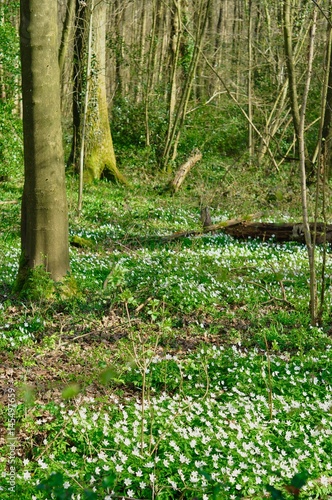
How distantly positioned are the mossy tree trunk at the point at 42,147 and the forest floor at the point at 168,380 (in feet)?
1.22

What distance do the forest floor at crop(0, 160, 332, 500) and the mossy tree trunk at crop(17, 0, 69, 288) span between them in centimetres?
37

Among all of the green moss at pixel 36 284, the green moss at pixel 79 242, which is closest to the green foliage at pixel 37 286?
the green moss at pixel 36 284

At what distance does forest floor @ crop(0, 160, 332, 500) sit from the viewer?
4.13 metres

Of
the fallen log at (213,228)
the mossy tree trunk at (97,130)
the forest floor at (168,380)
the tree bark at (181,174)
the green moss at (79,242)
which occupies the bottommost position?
the forest floor at (168,380)

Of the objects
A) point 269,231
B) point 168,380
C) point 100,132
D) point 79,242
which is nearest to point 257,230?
point 269,231

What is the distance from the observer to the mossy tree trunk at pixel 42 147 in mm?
6906

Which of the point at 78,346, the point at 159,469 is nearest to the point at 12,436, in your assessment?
the point at 159,469

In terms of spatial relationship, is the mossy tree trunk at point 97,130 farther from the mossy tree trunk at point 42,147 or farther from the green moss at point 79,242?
the mossy tree trunk at point 42,147

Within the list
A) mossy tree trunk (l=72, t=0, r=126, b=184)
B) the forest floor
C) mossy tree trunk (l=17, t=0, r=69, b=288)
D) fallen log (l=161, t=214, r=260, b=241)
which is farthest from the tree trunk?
mossy tree trunk (l=17, t=0, r=69, b=288)

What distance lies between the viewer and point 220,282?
8.47 m

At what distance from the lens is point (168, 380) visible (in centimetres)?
552

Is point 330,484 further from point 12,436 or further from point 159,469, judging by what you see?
point 12,436

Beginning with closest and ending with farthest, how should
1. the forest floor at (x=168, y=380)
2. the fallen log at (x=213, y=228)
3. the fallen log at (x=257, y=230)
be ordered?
the forest floor at (x=168, y=380), the fallen log at (x=213, y=228), the fallen log at (x=257, y=230)

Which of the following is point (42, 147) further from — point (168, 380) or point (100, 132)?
point (100, 132)
